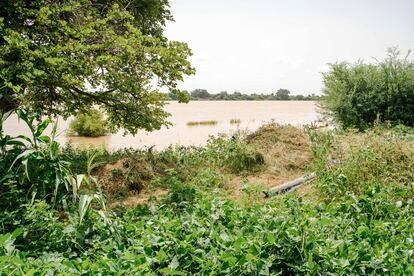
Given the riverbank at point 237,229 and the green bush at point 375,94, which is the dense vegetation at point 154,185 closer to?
the riverbank at point 237,229

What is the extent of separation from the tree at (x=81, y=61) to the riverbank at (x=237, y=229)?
67.1 inches

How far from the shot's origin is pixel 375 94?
14953 mm

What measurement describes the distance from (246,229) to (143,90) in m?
4.60

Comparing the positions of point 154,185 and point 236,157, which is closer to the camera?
point 154,185

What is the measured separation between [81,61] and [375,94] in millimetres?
12521

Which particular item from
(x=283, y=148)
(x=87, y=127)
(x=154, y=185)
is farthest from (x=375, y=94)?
(x=87, y=127)

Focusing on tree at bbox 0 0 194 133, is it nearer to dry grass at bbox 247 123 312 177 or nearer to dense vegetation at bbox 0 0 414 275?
dense vegetation at bbox 0 0 414 275

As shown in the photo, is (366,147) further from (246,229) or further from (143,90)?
(143,90)

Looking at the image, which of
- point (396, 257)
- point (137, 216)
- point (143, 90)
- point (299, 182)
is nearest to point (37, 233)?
point (137, 216)

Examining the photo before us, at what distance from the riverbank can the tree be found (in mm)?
1705

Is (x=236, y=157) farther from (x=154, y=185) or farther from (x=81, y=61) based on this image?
(x=81, y=61)

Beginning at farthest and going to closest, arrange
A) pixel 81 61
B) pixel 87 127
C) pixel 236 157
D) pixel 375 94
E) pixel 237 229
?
pixel 87 127 < pixel 375 94 < pixel 236 157 < pixel 81 61 < pixel 237 229

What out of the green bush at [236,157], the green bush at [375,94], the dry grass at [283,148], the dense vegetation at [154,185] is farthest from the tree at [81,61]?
the green bush at [375,94]

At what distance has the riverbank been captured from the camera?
3.17 meters
